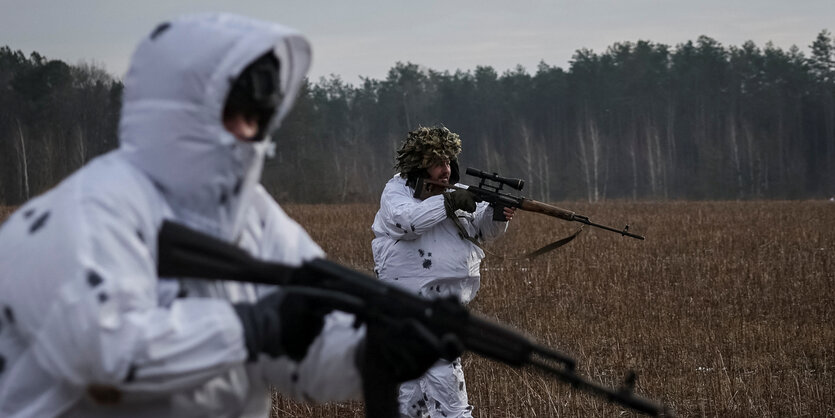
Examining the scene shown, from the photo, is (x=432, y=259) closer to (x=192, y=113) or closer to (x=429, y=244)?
(x=429, y=244)

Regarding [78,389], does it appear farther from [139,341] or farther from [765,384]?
[765,384]

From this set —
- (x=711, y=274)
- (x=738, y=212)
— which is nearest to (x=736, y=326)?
(x=711, y=274)

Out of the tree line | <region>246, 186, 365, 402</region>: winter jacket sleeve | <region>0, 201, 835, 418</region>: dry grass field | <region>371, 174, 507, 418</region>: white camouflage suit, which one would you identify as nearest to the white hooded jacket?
<region>371, 174, 507, 418</region>: white camouflage suit

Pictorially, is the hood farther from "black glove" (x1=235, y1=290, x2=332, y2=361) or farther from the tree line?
the tree line

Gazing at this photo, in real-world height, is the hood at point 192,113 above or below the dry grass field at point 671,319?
above

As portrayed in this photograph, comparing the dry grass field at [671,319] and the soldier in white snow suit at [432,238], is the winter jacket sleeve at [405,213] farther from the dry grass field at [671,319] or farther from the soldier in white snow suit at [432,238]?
the dry grass field at [671,319]

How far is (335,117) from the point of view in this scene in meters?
87.8

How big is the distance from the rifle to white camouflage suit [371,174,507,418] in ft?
12.7

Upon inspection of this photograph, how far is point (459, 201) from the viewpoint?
21.2 feet

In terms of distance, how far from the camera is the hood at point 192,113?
7.20 ft

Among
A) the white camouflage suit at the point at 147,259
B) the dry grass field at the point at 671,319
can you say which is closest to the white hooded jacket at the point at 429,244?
the dry grass field at the point at 671,319

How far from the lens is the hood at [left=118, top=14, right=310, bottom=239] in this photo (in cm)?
219

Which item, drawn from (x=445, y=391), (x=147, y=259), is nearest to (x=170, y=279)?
(x=147, y=259)

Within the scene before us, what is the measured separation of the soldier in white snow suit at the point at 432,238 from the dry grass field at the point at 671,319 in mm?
484
